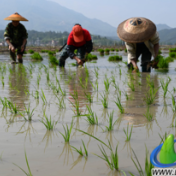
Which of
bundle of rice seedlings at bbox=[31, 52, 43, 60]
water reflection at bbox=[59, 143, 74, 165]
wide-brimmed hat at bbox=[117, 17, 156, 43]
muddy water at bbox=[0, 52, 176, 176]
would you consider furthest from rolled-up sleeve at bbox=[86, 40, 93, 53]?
water reflection at bbox=[59, 143, 74, 165]

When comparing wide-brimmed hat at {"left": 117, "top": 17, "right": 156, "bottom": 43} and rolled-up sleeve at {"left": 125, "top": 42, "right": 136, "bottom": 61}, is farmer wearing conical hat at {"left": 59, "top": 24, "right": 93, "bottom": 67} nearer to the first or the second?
rolled-up sleeve at {"left": 125, "top": 42, "right": 136, "bottom": 61}

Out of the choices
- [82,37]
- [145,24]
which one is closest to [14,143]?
[145,24]

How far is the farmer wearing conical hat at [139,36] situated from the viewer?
227 inches

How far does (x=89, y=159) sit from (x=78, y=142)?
0.28 m

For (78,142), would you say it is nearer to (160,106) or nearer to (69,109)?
(69,109)

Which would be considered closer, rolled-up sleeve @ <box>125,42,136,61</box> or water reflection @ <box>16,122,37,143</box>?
water reflection @ <box>16,122,37,143</box>

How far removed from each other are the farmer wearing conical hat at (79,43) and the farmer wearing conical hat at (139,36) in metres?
1.36

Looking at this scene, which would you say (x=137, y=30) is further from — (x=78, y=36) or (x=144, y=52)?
(x=78, y=36)

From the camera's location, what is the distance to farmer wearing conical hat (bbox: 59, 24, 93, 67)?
23.7ft

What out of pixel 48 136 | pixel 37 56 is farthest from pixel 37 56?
pixel 48 136

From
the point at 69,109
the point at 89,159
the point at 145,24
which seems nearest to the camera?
the point at 89,159

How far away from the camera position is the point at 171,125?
7.29 feet

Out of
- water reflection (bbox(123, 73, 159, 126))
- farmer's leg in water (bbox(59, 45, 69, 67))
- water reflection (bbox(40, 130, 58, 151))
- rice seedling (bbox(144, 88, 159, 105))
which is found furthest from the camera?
farmer's leg in water (bbox(59, 45, 69, 67))

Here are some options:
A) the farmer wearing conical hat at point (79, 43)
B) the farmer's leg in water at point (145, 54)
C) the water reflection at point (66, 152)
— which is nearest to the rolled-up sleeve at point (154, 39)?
the farmer's leg in water at point (145, 54)
